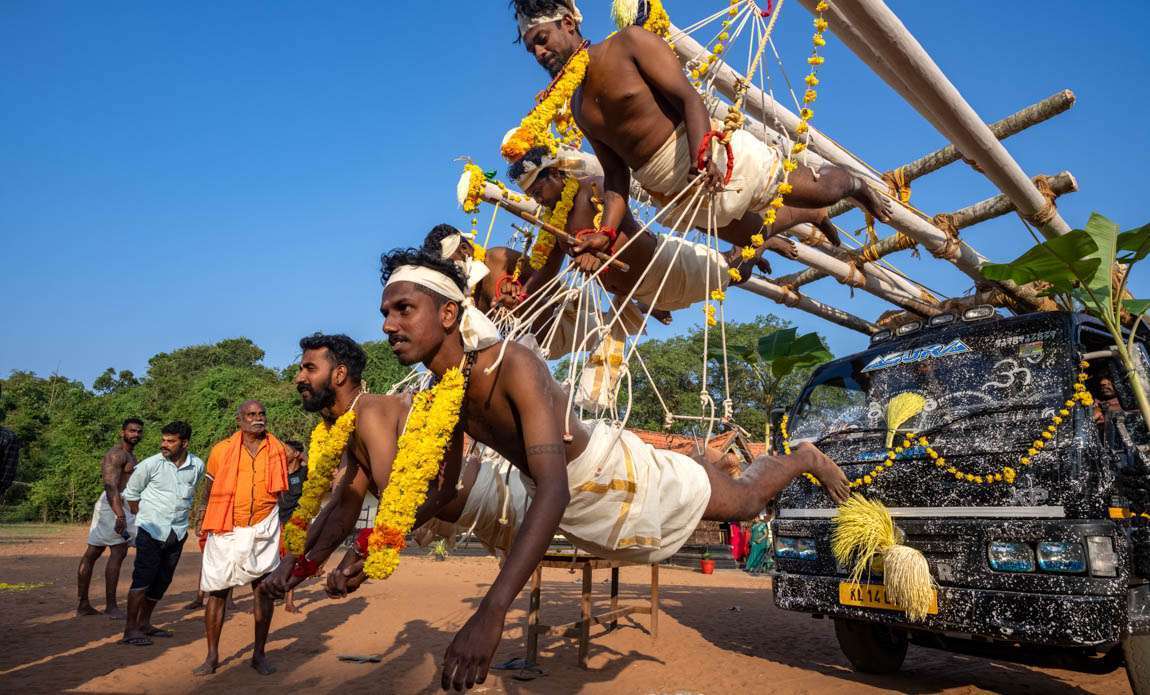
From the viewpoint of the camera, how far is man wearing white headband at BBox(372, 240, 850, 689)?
98.4 inches

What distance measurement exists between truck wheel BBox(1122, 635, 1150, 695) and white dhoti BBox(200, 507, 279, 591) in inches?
225

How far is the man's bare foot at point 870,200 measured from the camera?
4625 millimetres

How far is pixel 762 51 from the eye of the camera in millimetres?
3930

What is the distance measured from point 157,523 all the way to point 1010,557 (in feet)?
21.7

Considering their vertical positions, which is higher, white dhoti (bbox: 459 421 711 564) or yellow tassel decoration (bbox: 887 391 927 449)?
yellow tassel decoration (bbox: 887 391 927 449)

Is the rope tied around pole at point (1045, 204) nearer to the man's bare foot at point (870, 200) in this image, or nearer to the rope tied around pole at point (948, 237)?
the rope tied around pole at point (948, 237)

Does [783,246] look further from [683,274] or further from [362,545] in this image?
[362,545]

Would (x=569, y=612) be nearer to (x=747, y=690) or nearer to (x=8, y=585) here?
(x=747, y=690)

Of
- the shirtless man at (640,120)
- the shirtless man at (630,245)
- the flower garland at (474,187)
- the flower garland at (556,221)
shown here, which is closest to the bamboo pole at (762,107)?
the shirtless man at (640,120)

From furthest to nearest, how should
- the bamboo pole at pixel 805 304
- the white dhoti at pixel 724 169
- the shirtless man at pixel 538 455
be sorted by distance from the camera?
the bamboo pole at pixel 805 304
the white dhoti at pixel 724 169
the shirtless man at pixel 538 455

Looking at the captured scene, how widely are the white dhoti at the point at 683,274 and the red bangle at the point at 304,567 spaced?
7.96 feet

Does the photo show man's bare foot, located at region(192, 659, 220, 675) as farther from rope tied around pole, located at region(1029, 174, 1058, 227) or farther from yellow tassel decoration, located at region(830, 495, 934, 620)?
rope tied around pole, located at region(1029, 174, 1058, 227)

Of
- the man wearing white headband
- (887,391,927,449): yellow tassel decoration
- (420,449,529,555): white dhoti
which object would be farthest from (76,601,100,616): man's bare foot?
(887,391,927,449): yellow tassel decoration

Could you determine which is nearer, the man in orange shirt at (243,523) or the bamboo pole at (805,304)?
the man in orange shirt at (243,523)
